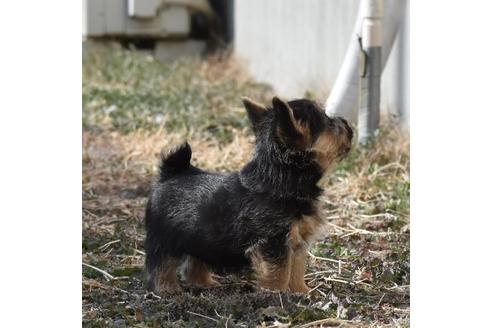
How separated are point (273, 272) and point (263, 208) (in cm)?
29

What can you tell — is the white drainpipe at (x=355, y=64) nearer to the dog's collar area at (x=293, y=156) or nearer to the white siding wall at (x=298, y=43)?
the white siding wall at (x=298, y=43)

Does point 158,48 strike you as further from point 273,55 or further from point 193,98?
point 193,98

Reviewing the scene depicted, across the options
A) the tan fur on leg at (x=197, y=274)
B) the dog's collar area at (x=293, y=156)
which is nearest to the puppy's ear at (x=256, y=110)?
the dog's collar area at (x=293, y=156)

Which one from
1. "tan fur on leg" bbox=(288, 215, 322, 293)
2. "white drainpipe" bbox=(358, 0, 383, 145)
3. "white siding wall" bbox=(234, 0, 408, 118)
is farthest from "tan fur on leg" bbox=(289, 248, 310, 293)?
"white siding wall" bbox=(234, 0, 408, 118)

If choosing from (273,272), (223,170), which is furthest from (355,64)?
(273,272)

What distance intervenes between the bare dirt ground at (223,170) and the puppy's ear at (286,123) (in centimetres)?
70

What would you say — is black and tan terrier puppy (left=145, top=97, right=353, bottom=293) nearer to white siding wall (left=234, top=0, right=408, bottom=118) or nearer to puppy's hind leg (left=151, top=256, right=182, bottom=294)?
puppy's hind leg (left=151, top=256, right=182, bottom=294)

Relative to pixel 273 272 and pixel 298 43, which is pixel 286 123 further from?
pixel 298 43

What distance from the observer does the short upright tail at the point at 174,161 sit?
14.4 ft

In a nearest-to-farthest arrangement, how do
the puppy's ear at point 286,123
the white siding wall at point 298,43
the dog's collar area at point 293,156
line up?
the puppy's ear at point 286,123, the dog's collar area at point 293,156, the white siding wall at point 298,43

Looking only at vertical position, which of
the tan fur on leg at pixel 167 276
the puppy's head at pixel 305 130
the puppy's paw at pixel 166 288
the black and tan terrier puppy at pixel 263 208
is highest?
the puppy's head at pixel 305 130

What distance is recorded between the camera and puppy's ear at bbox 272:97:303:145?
379cm

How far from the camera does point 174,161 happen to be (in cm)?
442

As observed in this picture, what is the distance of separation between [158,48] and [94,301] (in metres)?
8.55
